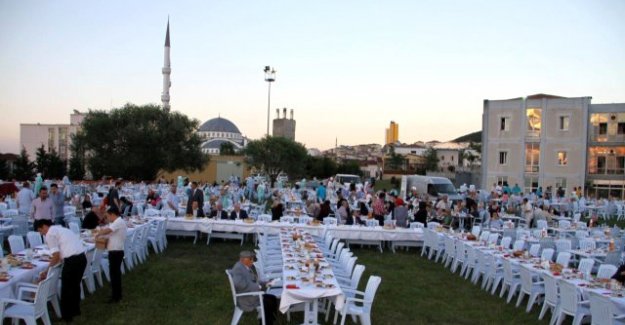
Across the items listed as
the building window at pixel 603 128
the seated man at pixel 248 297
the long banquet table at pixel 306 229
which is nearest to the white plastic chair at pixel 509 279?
the seated man at pixel 248 297

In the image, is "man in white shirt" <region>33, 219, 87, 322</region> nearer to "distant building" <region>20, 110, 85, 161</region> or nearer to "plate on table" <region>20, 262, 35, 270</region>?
"plate on table" <region>20, 262, 35, 270</region>

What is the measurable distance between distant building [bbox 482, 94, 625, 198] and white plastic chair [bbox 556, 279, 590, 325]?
33553mm

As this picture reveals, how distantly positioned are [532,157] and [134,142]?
30.6 metres

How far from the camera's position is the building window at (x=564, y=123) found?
129ft

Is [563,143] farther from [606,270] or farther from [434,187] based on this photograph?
[606,270]

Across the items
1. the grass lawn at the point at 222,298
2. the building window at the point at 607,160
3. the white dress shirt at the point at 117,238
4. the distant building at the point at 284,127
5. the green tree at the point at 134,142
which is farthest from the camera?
Answer: the distant building at the point at 284,127

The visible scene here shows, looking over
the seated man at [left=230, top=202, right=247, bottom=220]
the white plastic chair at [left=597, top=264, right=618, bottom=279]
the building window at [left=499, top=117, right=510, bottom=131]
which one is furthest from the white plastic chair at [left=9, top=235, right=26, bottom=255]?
the building window at [left=499, top=117, right=510, bottom=131]

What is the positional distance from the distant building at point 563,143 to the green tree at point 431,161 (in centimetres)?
6326

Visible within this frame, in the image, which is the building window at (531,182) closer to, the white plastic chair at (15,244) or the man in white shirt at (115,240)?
the man in white shirt at (115,240)

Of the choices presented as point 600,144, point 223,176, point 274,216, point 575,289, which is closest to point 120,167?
point 223,176

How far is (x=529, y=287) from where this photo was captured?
9898mm

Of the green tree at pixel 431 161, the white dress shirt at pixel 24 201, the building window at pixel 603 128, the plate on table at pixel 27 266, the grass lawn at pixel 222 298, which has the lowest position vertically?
the grass lawn at pixel 222 298

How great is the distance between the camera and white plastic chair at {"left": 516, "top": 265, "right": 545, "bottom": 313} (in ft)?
32.2

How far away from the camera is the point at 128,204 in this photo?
19.1m
